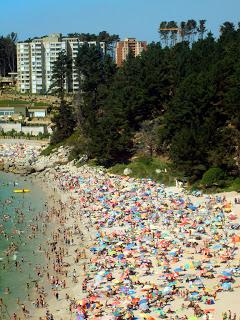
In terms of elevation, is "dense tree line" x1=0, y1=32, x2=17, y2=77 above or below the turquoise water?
above

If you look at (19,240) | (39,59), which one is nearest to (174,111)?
(19,240)

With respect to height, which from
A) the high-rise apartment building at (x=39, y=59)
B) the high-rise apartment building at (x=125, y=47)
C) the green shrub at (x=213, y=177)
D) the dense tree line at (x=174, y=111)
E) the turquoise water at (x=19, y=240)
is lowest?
the turquoise water at (x=19, y=240)

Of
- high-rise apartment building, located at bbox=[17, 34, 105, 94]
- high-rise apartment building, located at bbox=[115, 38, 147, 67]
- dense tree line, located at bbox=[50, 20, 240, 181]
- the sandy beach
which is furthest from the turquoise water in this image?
high-rise apartment building, located at bbox=[115, 38, 147, 67]

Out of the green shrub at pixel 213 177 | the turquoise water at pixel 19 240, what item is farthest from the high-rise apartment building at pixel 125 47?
the green shrub at pixel 213 177

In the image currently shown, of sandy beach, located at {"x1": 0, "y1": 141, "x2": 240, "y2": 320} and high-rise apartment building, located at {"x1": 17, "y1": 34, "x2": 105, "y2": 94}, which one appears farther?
high-rise apartment building, located at {"x1": 17, "y1": 34, "x2": 105, "y2": 94}

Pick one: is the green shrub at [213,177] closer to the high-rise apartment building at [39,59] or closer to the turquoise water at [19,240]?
the turquoise water at [19,240]

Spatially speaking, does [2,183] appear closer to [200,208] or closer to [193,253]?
[200,208]

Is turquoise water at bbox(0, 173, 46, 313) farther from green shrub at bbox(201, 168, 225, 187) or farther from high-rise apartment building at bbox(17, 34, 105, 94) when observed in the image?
high-rise apartment building at bbox(17, 34, 105, 94)

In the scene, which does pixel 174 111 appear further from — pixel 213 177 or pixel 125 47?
pixel 125 47
